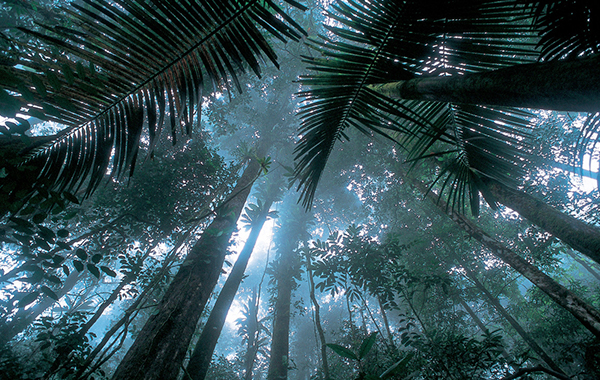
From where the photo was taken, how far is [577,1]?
0.75 meters

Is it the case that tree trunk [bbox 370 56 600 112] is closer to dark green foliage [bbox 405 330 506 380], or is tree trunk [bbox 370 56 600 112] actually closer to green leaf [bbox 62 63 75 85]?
green leaf [bbox 62 63 75 85]

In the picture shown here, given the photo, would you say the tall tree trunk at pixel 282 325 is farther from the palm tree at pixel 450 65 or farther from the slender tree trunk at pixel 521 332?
the palm tree at pixel 450 65

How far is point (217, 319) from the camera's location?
4.19 meters

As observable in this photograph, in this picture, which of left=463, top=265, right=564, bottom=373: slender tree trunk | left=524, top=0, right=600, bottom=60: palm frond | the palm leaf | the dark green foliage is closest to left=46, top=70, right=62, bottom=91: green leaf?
the palm leaf

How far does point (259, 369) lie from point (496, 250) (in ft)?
51.6

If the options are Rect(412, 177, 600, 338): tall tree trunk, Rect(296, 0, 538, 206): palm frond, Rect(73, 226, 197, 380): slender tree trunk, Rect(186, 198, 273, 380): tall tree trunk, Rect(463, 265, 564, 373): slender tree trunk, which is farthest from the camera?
Rect(463, 265, 564, 373): slender tree trunk

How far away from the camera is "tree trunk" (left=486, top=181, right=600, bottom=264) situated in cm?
231

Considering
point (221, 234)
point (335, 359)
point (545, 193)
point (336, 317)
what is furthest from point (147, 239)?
point (336, 317)

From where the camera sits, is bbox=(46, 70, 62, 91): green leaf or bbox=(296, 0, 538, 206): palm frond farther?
bbox=(296, 0, 538, 206): palm frond

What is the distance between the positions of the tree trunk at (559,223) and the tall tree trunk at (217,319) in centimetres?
429

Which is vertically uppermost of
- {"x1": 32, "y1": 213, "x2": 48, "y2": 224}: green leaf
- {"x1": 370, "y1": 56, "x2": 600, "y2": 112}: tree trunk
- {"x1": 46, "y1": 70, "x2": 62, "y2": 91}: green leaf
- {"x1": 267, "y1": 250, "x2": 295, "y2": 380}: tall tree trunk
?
{"x1": 267, "y1": 250, "x2": 295, "y2": 380}: tall tree trunk

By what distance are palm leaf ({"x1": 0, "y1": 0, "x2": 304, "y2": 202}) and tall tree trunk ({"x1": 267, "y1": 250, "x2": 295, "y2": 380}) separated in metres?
5.77

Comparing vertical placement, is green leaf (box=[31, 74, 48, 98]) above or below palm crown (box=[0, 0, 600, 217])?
below

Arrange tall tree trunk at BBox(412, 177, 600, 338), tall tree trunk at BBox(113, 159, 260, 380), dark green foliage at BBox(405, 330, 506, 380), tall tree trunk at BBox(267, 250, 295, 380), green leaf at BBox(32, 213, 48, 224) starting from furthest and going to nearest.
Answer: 1. tall tree trunk at BBox(267, 250, 295, 380)
2. dark green foliage at BBox(405, 330, 506, 380)
3. tall tree trunk at BBox(412, 177, 600, 338)
4. tall tree trunk at BBox(113, 159, 260, 380)
5. green leaf at BBox(32, 213, 48, 224)
